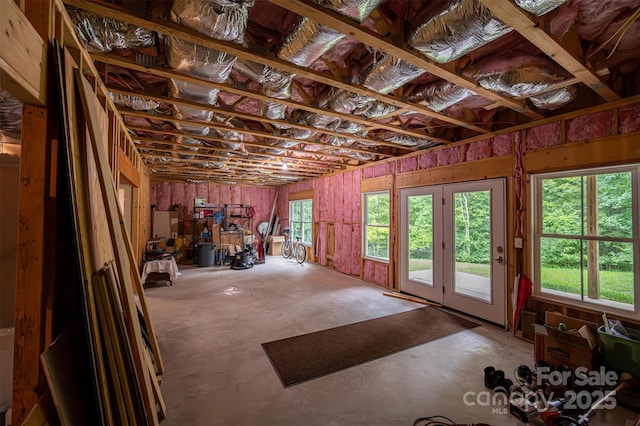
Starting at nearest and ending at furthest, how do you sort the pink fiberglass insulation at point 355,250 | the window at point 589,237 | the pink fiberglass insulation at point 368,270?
the window at point 589,237, the pink fiberglass insulation at point 368,270, the pink fiberglass insulation at point 355,250

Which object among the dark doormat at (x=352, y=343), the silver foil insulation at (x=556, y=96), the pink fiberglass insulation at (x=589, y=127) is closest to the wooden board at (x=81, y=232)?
the dark doormat at (x=352, y=343)

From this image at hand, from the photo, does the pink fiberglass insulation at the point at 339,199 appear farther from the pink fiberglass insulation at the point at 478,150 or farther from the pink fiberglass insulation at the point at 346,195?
the pink fiberglass insulation at the point at 478,150

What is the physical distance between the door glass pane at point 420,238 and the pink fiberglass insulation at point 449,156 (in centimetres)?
61

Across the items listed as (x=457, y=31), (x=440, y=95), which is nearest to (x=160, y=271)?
(x=440, y=95)

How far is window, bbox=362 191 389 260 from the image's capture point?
568 cm

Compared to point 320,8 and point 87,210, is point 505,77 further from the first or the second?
point 87,210

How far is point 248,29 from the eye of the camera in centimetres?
203

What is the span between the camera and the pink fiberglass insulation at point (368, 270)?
5.92 m

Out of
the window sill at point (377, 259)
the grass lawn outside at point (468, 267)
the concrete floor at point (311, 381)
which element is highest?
the grass lawn outside at point (468, 267)

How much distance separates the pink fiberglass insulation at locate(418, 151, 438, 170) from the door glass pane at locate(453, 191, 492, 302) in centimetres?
74

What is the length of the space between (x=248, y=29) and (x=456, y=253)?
159 inches

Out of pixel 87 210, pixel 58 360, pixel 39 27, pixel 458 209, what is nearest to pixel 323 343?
pixel 58 360

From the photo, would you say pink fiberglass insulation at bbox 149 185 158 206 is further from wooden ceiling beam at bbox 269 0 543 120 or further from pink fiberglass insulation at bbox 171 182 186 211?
wooden ceiling beam at bbox 269 0 543 120

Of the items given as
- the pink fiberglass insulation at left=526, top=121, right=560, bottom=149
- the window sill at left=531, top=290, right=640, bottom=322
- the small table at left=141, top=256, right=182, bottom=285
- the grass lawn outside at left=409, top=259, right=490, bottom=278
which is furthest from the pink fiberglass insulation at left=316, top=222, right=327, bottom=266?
the pink fiberglass insulation at left=526, top=121, right=560, bottom=149
